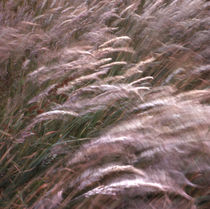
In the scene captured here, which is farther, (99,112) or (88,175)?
(99,112)

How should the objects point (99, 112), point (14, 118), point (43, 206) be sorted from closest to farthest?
point (43, 206)
point (14, 118)
point (99, 112)

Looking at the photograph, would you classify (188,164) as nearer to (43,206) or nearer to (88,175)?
(88,175)

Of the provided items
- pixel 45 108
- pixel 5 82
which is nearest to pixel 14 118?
pixel 45 108

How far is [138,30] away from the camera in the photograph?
237 centimetres

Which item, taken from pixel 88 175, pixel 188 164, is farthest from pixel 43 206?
pixel 188 164

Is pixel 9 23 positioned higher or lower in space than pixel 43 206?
higher

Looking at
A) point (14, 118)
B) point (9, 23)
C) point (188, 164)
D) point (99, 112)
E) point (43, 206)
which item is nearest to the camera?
point (43, 206)

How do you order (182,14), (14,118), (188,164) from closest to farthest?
(188,164) → (14,118) → (182,14)

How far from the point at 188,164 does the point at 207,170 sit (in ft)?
0.32

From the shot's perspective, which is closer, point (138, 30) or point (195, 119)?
Answer: point (195, 119)

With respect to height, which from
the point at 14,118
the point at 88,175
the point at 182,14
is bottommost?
the point at 14,118

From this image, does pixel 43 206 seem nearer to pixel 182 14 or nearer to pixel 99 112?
pixel 99 112

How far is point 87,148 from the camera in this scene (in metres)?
0.97

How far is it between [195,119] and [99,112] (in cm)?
64
